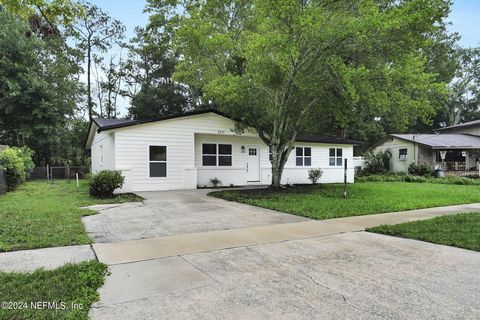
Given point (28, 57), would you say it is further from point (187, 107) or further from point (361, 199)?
point (361, 199)

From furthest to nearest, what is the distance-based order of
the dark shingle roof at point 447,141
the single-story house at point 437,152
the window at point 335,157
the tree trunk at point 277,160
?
the single-story house at point 437,152
the dark shingle roof at point 447,141
the window at point 335,157
the tree trunk at point 277,160

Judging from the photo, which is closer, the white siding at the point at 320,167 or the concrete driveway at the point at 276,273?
the concrete driveway at the point at 276,273

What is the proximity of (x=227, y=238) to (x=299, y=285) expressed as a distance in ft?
8.01

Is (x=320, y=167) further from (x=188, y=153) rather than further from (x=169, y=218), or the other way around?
(x=169, y=218)

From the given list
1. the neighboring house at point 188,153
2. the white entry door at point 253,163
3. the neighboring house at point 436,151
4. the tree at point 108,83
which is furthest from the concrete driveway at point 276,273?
the tree at point 108,83

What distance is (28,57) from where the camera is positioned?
23672mm

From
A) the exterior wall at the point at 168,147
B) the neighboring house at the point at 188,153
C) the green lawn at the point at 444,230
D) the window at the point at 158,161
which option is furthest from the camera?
the window at the point at 158,161

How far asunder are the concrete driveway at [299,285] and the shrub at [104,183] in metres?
7.55

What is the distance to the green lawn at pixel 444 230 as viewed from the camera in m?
5.80

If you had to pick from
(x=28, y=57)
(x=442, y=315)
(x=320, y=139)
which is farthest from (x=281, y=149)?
(x=28, y=57)

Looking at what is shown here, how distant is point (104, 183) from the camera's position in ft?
37.4

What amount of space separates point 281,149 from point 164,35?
20242 millimetres

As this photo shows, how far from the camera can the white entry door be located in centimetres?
1767

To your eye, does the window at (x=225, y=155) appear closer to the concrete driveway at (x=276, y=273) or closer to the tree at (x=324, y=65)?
the tree at (x=324, y=65)
